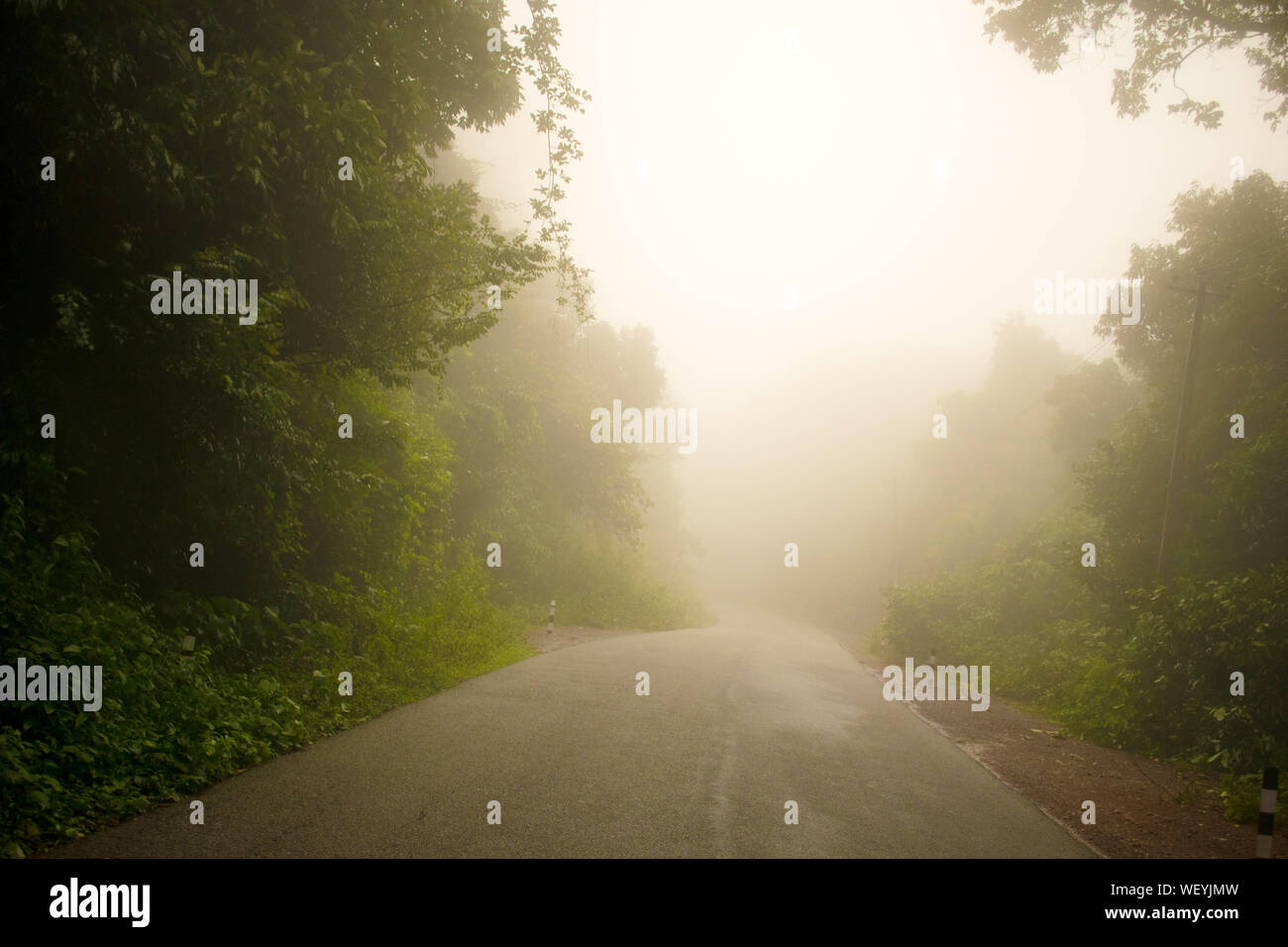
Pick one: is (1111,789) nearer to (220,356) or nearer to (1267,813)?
(1267,813)

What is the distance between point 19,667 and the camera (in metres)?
5.25

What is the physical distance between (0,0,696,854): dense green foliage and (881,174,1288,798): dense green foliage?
40.2 feet

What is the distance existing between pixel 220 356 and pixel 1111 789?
39.8ft

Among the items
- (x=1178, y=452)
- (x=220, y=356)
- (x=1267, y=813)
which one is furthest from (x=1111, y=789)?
(x=220, y=356)

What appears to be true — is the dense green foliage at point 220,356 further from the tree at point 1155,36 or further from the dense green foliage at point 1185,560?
the dense green foliage at point 1185,560

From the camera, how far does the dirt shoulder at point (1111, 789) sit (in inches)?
274

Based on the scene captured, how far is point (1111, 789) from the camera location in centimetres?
919

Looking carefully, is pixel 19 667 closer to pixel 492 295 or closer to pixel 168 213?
pixel 168 213

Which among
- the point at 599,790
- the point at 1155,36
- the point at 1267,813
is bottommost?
the point at 1267,813

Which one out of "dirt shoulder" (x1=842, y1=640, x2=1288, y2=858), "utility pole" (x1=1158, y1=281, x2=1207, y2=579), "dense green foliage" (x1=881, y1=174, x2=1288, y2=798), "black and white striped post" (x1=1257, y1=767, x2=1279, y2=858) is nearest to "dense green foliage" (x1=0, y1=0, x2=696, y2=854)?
"dirt shoulder" (x1=842, y1=640, x2=1288, y2=858)

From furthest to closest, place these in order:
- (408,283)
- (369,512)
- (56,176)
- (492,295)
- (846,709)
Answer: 1. (846,709)
2. (369,512)
3. (492,295)
4. (408,283)
5. (56,176)
